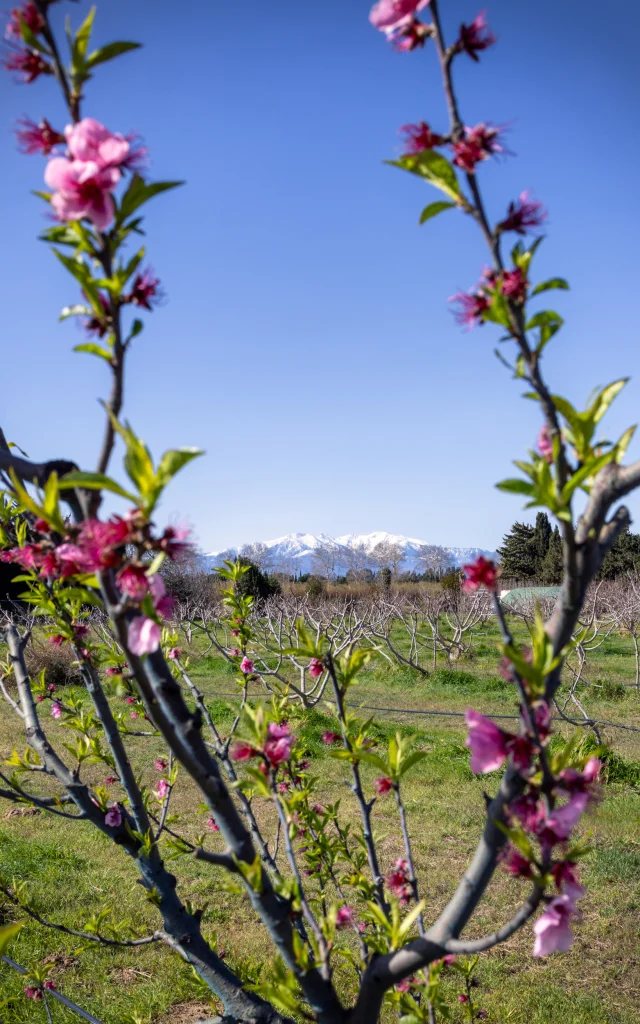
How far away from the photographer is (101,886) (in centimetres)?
534

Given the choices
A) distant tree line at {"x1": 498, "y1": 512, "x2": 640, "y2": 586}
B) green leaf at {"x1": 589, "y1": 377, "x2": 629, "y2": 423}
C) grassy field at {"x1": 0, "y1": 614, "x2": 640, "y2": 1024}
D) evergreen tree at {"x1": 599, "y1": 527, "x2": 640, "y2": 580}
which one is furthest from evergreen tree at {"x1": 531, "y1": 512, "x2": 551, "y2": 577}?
green leaf at {"x1": 589, "y1": 377, "x2": 629, "y2": 423}

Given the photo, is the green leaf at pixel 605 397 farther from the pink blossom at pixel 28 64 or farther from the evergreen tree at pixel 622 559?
the evergreen tree at pixel 622 559

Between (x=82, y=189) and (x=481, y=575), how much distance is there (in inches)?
30.1

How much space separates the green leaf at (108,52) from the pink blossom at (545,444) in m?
0.79

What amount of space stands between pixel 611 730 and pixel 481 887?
1021 cm


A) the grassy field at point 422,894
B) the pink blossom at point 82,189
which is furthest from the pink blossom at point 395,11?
the grassy field at point 422,894

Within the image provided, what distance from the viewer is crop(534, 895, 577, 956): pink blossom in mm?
909

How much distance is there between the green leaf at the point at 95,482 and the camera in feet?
2.50

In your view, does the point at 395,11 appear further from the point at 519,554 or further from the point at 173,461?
the point at 519,554

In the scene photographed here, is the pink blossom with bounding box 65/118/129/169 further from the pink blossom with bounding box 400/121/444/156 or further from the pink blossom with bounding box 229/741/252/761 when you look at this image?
the pink blossom with bounding box 229/741/252/761

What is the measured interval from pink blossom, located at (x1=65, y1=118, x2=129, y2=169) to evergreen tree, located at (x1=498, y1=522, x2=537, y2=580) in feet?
133

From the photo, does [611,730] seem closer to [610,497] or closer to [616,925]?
[616,925]

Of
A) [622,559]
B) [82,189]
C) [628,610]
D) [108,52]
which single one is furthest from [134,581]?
[622,559]

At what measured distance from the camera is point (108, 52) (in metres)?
0.90
